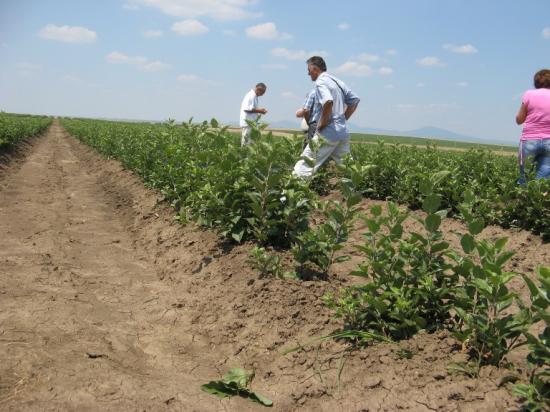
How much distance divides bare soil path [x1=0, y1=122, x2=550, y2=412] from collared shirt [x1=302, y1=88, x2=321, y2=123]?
216 centimetres

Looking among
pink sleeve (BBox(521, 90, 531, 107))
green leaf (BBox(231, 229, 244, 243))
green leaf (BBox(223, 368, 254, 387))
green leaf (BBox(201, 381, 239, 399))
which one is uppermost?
pink sleeve (BBox(521, 90, 531, 107))

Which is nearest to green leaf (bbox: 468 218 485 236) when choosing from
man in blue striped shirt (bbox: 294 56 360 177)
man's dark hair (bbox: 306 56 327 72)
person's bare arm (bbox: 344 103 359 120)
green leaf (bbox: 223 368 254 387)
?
green leaf (bbox: 223 368 254 387)

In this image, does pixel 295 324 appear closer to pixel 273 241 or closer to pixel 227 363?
pixel 227 363

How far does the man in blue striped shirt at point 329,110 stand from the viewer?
6383 millimetres

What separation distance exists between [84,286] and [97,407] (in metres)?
2.20

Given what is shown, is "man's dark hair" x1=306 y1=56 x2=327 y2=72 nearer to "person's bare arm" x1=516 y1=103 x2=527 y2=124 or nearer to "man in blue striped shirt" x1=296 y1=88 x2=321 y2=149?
"man in blue striped shirt" x1=296 y1=88 x2=321 y2=149

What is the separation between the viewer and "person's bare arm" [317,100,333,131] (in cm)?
633

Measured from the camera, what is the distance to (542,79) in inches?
259

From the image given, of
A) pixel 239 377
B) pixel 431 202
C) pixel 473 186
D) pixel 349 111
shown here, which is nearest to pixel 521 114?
pixel 473 186

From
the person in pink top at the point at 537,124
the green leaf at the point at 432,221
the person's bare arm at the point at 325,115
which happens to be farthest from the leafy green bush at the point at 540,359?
the person in pink top at the point at 537,124

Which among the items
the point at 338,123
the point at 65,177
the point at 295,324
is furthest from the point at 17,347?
the point at 65,177

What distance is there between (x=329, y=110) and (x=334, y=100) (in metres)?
0.25

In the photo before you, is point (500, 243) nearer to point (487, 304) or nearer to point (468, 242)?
point (468, 242)

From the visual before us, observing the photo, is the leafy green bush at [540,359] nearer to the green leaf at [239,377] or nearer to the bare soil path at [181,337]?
the bare soil path at [181,337]
